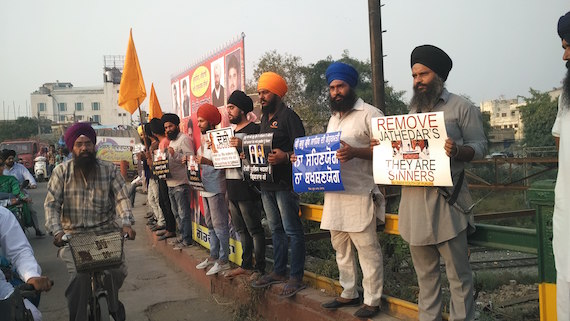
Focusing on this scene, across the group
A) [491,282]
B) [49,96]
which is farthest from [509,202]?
[49,96]

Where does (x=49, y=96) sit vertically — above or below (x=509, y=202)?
above

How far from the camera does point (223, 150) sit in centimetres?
598

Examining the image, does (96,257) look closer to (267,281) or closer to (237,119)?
(267,281)

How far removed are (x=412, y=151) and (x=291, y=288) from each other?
2.16 m

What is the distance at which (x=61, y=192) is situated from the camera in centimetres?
447

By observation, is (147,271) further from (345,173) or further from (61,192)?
(345,173)

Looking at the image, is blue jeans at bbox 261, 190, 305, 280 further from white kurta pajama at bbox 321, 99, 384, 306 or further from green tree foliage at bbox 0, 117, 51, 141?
green tree foliage at bbox 0, 117, 51, 141

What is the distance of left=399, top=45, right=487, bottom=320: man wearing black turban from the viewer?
334 centimetres

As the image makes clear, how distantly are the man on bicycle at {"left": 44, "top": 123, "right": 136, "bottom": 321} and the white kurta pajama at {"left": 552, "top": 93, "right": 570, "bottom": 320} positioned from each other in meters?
3.21

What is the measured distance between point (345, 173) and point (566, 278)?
6.38ft

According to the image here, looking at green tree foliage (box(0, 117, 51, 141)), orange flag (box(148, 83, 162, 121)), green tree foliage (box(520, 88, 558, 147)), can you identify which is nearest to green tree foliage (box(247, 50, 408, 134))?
green tree foliage (box(520, 88, 558, 147))

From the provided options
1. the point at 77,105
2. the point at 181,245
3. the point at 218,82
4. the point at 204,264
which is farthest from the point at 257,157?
the point at 77,105

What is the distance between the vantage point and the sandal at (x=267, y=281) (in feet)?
17.5

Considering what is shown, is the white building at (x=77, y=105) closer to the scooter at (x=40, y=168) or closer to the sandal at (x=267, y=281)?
the scooter at (x=40, y=168)
